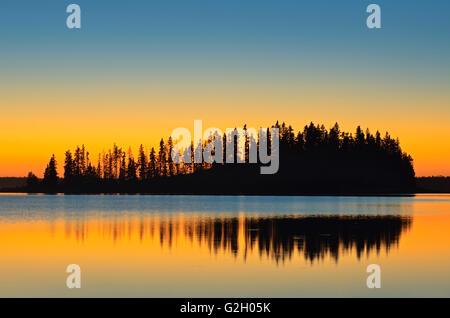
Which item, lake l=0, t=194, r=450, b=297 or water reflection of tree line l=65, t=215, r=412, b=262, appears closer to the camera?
lake l=0, t=194, r=450, b=297

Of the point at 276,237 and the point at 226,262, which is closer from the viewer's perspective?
the point at 226,262

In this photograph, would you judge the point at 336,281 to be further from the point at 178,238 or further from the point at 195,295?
the point at 178,238

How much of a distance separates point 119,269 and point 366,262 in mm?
15247

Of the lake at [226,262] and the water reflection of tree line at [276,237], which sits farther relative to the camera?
the water reflection of tree line at [276,237]

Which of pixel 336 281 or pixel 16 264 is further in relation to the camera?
pixel 16 264

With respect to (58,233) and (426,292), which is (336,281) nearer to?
(426,292)

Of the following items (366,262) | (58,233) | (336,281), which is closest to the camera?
(336,281)
